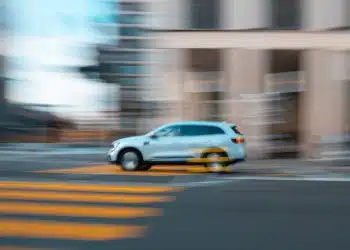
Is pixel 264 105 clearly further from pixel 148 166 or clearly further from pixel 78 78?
pixel 78 78

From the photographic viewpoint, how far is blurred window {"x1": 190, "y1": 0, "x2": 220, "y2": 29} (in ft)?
94.3

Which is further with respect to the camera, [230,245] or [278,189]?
[278,189]

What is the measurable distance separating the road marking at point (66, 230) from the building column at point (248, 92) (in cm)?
1933

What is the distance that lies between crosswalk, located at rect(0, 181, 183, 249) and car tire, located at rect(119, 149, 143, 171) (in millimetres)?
5053

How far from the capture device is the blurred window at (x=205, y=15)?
28750 mm

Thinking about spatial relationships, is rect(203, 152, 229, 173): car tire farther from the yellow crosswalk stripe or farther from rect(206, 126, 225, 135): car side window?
the yellow crosswalk stripe

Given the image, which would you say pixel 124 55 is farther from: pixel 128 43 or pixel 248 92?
pixel 248 92

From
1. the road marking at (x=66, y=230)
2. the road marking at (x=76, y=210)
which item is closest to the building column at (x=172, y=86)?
the road marking at (x=76, y=210)

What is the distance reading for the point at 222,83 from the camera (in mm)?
29641

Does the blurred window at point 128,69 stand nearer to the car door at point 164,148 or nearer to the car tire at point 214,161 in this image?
the car door at point 164,148

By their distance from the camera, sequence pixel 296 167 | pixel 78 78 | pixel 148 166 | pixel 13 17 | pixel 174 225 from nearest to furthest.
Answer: pixel 174 225 < pixel 148 166 < pixel 296 167 < pixel 13 17 < pixel 78 78

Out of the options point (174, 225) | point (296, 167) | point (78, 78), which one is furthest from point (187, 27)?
point (78, 78)

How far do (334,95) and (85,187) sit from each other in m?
16.2

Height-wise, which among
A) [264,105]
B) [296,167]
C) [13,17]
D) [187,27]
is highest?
[13,17]
